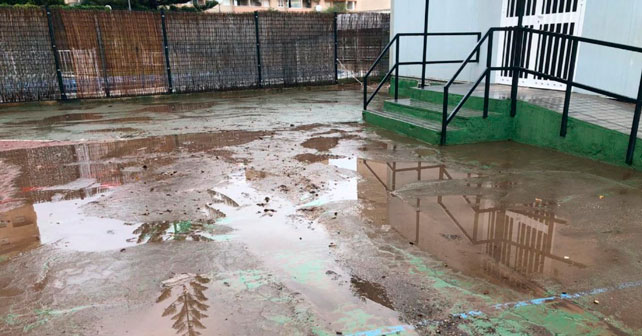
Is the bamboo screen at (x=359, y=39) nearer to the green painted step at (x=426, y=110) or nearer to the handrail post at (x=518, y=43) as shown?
the green painted step at (x=426, y=110)

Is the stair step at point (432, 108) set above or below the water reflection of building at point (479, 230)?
above

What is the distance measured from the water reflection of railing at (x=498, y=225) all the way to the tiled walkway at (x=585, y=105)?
196cm

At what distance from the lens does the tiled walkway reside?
16.9 feet

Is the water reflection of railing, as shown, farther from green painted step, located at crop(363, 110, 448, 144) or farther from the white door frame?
the white door frame

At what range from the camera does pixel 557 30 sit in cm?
715

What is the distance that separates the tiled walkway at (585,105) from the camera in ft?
16.9

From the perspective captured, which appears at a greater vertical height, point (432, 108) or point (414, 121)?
point (432, 108)

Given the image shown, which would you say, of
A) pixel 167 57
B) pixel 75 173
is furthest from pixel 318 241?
pixel 167 57

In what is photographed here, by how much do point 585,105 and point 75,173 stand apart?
21.8 feet

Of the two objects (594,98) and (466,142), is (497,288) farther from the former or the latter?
(594,98)

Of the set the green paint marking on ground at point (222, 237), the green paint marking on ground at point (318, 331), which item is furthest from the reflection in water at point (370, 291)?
the green paint marking on ground at point (222, 237)

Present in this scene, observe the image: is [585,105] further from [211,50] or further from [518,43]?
[211,50]

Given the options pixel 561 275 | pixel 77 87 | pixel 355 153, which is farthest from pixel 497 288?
pixel 77 87

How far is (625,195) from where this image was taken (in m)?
4.02
